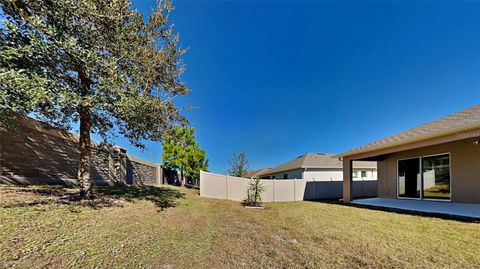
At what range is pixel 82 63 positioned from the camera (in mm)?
5262

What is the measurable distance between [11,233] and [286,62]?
55.8ft

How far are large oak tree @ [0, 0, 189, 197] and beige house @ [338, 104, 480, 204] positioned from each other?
9.17 m

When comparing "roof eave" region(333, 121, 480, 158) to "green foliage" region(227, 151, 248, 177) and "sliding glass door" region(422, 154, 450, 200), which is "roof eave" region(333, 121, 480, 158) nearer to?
"sliding glass door" region(422, 154, 450, 200)

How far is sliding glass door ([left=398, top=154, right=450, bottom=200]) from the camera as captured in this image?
893cm

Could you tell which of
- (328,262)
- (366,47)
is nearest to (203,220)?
(328,262)

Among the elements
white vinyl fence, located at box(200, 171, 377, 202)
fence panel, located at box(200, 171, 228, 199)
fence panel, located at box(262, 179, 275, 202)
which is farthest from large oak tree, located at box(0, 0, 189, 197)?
fence panel, located at box(262, 179, 275, 202)

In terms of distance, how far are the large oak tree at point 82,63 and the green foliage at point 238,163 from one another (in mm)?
29473

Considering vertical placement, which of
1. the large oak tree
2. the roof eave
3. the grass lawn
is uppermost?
the large oak tree

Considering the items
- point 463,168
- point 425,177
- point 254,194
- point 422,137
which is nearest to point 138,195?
point 254,194

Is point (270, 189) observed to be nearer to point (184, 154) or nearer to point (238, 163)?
point (184, 154)

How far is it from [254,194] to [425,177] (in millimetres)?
7881

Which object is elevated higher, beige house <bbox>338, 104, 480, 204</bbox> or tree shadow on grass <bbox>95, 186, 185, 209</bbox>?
beige house <bbox>338, 104, 480, 204</bbox>

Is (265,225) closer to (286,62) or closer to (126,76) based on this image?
(126,76)

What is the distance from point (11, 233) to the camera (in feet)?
12.1
